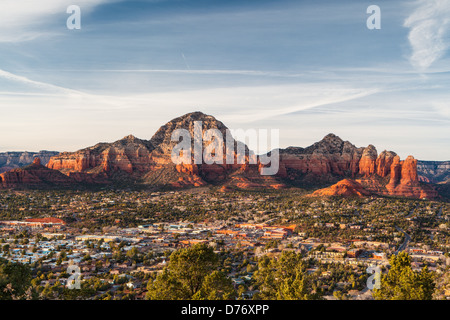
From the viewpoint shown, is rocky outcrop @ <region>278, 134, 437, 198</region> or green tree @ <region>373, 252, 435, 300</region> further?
rocky outcrop @ <region>278, 134, 437, 198</region>

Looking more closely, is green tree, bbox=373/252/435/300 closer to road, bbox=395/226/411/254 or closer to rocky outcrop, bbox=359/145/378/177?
road, bbox=395/226/411/254

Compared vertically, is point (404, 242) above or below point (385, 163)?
below

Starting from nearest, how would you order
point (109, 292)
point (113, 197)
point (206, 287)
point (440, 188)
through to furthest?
point (206, 287) → point (109, 292) → point (113, 197) → point (440, 188)

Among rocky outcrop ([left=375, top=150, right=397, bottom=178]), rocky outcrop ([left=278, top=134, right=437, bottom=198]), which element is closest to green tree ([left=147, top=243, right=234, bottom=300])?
rocky outcrop ([left=278, top=134, right=437, bottom=198])

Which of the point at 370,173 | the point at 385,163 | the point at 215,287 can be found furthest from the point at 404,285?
the point at 370,173

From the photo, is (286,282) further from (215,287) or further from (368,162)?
(368,162)

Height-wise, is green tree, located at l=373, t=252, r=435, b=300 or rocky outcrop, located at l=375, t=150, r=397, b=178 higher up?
rocky outcrop, located at l=375, t=150, r=397, b=178

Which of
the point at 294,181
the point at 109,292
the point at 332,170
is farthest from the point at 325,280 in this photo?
the point at 332,170
